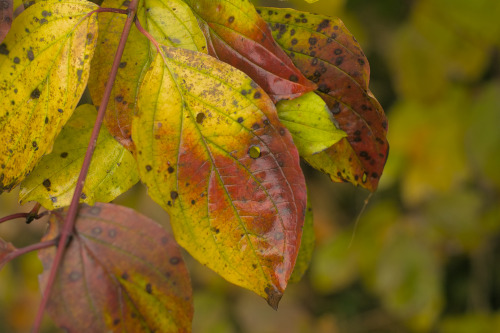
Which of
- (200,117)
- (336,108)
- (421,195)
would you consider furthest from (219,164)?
(421,195)

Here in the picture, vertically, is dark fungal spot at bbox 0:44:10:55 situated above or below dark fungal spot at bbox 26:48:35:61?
above

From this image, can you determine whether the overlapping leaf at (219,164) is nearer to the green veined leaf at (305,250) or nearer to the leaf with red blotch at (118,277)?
the leaf with red blotch at (118,277)

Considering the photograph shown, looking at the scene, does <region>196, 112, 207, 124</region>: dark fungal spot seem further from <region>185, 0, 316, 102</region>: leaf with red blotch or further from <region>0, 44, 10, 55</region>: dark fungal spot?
<region>0, 44, 10, 55</region>: dark fungal spot

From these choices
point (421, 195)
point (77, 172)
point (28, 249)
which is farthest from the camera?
point (421, 195)

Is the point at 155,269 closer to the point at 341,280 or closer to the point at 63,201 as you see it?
the point at 63,201

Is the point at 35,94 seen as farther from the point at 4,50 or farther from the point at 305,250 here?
the point at 305,250

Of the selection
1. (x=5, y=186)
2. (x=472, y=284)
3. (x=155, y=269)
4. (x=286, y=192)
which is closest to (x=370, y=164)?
(x=286, y=192)

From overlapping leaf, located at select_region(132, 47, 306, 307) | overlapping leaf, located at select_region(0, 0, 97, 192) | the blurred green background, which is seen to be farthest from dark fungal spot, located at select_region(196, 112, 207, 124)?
the blurred green background
